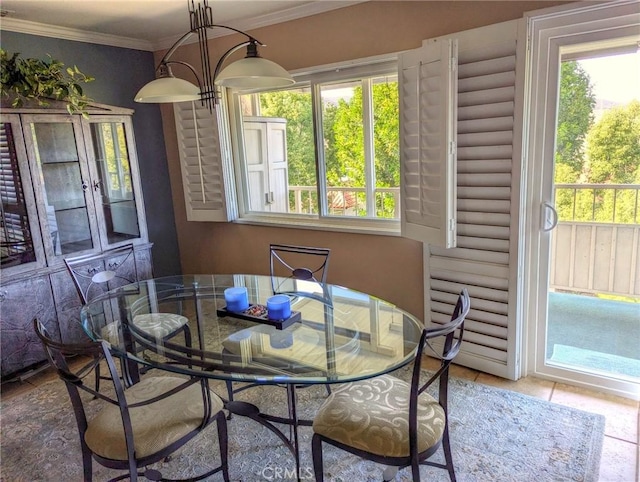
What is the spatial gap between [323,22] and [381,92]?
0.62 meters

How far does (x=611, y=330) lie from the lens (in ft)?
9.90

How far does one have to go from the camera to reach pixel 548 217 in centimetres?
247

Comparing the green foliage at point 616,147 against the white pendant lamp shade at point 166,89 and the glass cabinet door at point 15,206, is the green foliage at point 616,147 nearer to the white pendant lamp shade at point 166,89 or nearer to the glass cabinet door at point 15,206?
the white pendant lamp shade at point 166,89

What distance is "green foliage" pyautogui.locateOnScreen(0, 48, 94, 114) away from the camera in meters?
2.72

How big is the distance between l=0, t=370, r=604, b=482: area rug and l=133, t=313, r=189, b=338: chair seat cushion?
A: 618 millimetres

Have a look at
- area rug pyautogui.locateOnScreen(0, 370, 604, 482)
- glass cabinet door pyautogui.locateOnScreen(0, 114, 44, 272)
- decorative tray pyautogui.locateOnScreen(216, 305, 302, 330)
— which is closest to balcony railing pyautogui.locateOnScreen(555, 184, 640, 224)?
area rug pyautogui.locateOnScreen(0, 370, 604, 482)

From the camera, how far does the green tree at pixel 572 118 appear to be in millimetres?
2371

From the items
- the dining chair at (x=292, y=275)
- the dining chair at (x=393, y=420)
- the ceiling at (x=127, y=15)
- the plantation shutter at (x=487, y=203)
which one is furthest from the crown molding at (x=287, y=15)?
the dining chair at (x=393, y=420)

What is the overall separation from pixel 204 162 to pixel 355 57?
1.55 m

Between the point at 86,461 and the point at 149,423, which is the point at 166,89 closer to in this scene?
the point at 149,423

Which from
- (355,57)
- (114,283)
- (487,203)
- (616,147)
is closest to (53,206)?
(114,283)

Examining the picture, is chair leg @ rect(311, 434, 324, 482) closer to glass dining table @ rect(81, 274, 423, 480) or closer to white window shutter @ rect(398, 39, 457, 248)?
glass dining table @ rect(81, 274, 423, 480)

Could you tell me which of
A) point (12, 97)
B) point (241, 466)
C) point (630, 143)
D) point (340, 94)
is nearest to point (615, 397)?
point (630, 143)

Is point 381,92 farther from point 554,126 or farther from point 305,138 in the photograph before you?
point 554,126
